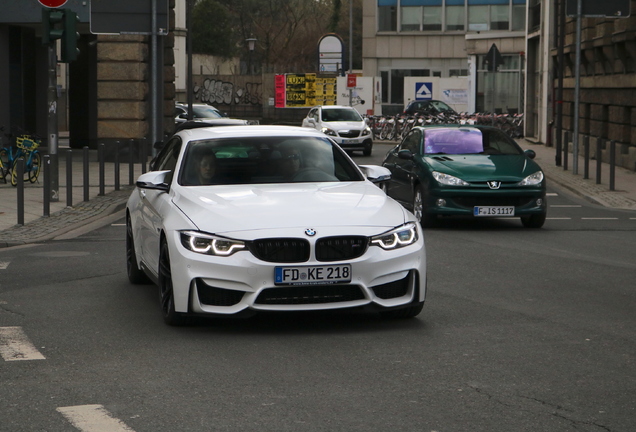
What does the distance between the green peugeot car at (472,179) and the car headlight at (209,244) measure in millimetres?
7943

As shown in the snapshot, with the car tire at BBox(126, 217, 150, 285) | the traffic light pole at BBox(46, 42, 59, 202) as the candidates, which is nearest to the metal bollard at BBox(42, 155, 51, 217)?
the traffic light pole at BBox(46, 42, 59, 202)

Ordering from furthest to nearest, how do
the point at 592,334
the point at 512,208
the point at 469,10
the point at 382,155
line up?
the point at 469,10, the point at 382,155, the point at 512,208, the point at 592,334

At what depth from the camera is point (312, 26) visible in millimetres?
92812

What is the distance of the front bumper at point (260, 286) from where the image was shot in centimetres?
752

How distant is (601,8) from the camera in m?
24.9

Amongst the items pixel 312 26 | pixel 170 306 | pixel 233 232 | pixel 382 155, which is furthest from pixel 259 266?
pixel 312 26

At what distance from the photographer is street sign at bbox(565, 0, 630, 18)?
24.6m

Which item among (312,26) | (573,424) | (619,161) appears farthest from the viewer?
(312,26)

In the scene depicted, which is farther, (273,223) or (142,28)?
(142,28)

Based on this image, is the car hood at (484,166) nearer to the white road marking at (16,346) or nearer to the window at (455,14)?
the white road marking at (16,346)

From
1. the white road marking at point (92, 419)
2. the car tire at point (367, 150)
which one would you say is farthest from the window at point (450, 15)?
the white road marking at point (92, 419)

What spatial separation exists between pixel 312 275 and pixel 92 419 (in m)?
2.36

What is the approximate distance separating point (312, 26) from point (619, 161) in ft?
216

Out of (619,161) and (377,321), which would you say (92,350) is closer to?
(377,321)
